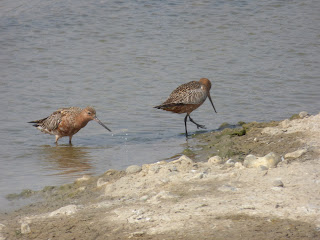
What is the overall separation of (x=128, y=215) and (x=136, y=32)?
12.3 metres

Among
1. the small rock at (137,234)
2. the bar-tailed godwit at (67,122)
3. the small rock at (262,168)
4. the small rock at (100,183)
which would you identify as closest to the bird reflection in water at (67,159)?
the bar-tailed godwit at (67,122)

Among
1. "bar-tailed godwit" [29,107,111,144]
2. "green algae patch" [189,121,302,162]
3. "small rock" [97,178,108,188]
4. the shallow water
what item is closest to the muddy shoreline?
"small rock" [97,178,108,188]

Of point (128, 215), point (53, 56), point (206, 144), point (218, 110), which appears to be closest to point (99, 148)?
point (206, 144)

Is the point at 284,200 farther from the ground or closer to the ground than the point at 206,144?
farther from the ground

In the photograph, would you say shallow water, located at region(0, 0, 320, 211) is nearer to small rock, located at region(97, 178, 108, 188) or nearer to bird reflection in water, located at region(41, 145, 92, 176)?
bird reflection in water, located at region(41, 145, 92, 176)

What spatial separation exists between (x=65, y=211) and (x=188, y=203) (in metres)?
1.26

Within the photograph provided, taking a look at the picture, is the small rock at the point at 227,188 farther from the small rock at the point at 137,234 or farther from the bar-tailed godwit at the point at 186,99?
the bar-tailed godwit at the point at 186,99

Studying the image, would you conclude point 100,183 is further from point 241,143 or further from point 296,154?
point 241,143

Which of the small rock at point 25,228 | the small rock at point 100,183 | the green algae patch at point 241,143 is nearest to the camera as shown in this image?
the small rock at point 25,228

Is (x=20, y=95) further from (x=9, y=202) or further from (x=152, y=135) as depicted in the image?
(x=9, y=202)

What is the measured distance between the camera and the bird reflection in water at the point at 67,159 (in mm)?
8392

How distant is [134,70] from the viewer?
1419 cm

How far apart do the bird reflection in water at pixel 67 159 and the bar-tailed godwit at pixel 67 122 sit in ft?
1.08

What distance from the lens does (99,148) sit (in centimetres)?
1002
